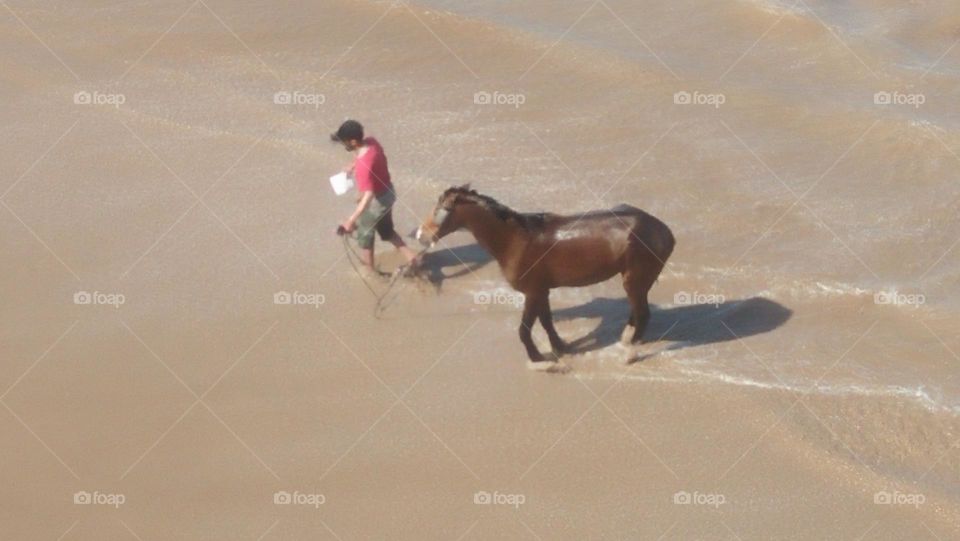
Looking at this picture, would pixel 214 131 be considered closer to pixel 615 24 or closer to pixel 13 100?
pixel 13 100

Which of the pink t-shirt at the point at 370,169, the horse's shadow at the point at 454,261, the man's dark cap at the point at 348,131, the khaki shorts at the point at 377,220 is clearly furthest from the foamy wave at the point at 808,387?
the man's dark cap at the point at 348,131

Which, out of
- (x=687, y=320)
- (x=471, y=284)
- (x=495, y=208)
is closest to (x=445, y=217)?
(x=495, y=208)

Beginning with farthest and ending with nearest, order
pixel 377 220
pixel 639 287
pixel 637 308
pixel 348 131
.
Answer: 1. pixel 377 220
2. pixel 348 131
3. pixel 637 308
4. pixel 639 287

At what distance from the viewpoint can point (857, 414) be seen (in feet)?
27.5

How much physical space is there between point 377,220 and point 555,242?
179cm

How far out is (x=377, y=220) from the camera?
9.72 metres

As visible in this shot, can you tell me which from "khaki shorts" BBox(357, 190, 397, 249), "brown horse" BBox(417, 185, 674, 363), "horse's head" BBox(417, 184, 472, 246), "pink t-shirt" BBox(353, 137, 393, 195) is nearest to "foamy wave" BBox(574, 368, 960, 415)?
"brown horse" BBox(417, 185, 674, 363)

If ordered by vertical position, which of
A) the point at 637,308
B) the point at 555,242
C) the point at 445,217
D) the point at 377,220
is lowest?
the point at 637,308

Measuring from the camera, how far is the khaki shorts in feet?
31.7

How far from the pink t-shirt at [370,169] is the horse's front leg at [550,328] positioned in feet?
5.61

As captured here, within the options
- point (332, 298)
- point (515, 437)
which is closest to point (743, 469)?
point (515, 437)

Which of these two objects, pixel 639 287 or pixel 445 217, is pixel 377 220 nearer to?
pixel 445 217

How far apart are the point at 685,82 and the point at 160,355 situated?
6694 millimetres

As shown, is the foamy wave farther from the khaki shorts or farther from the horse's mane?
the khaki shorts
